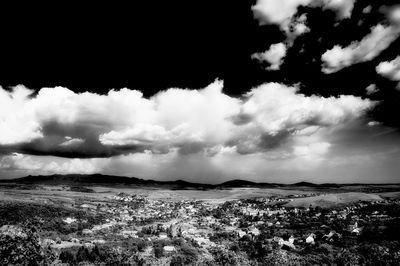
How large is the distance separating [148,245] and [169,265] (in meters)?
6.55

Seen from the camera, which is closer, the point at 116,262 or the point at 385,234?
the point at 116,262

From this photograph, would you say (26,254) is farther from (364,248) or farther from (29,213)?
(29,213)

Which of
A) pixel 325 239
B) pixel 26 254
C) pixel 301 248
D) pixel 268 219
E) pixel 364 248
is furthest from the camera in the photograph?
pixel 268 219

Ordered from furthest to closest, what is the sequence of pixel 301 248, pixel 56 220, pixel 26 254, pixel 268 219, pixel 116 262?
pixel 268 219 → pixel 56 220 → pixel 301 248 → pixel 116 262 → pixel 26 254

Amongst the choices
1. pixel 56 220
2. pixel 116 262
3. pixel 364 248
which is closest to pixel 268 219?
pixel 364 248

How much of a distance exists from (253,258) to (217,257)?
8.96 ft

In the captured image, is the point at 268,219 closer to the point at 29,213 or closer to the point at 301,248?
the point at 301,248

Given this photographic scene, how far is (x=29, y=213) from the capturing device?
1704 inches

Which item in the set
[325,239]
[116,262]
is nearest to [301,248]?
[325,239]

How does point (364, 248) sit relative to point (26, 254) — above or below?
below

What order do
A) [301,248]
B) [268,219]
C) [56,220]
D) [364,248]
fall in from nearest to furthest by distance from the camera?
1. [364,248]
2. [301,248]
3. [56,220]
4. [268,219]

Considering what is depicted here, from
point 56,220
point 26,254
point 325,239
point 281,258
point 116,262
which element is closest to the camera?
point 26,254

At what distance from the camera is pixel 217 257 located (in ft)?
74.6

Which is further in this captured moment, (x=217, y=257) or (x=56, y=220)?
(x=56, y=220)
